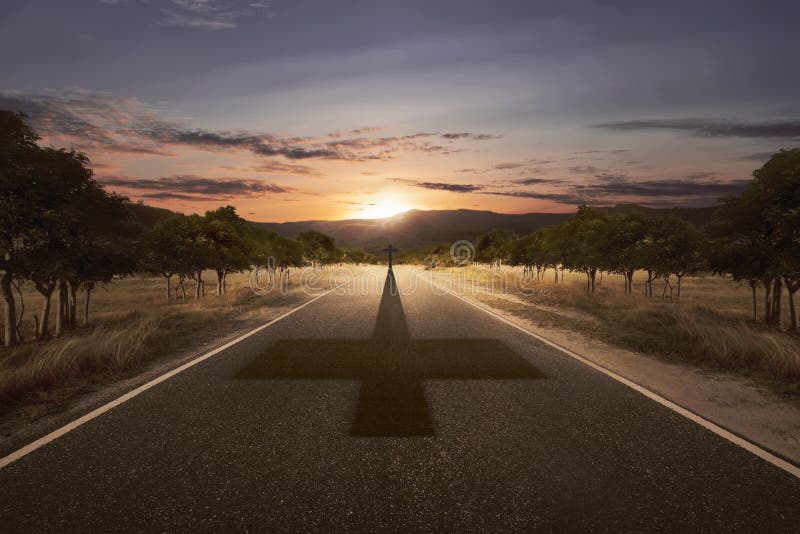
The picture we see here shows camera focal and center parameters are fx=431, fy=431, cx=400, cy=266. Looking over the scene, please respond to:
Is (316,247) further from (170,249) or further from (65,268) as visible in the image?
(65,268)

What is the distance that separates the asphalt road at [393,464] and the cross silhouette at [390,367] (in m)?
0.06

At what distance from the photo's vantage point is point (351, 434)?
14.4 ft

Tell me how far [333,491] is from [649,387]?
16.4ft

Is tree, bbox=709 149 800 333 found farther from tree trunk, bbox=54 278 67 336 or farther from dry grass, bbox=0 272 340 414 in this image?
tree trunk, bbox=54 278 67 336

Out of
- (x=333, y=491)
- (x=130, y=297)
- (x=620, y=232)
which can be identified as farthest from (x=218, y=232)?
(x=333, y=491)

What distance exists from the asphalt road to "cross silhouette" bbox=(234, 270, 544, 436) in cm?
6

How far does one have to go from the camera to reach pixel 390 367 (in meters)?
7.27

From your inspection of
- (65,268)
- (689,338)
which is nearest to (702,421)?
(689,338)

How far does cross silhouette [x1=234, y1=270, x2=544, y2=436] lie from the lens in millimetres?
4918

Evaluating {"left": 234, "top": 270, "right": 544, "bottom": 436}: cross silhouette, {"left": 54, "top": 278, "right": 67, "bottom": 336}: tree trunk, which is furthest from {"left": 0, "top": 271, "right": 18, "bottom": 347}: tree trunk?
{"left": 234, "top": 270, "right": 544, "bottom": 436}: cross silhouette

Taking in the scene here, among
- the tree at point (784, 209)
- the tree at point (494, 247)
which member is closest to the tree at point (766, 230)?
the tree at point (784, 209)

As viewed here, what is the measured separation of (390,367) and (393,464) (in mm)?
3548

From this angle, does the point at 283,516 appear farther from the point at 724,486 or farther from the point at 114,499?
the point at 724,486

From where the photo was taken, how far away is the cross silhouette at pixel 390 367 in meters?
4.92
